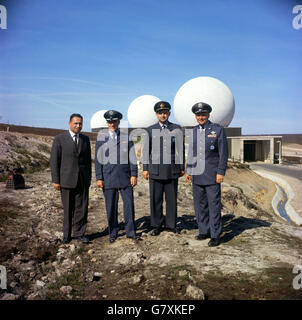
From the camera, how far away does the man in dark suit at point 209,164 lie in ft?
12.3

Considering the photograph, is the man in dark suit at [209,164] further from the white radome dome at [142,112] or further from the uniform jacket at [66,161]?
the white radome dome at [142,112]

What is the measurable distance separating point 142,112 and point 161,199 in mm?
25457

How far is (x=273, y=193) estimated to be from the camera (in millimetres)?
12648

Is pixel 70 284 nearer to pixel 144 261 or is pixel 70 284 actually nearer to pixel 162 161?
pixel 144 261

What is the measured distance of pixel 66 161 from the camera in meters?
3.81

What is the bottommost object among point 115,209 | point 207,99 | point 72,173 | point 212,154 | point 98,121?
point 115,209

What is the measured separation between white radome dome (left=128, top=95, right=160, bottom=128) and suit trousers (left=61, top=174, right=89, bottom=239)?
2469 centimetres

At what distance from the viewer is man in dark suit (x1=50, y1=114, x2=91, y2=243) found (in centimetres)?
378

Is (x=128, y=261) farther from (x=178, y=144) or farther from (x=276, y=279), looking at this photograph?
(x=178, y=144)

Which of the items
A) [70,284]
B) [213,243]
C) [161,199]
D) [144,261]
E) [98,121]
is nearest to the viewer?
[70,284]

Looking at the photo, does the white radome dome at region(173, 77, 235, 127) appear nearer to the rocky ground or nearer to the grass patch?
the rocky ground

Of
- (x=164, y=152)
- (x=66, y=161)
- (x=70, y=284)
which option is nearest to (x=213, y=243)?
(x=164, y=152)
